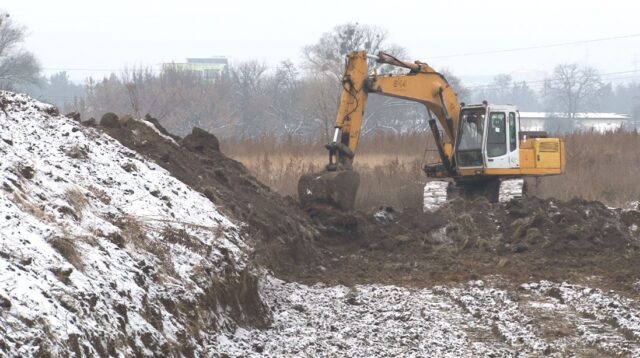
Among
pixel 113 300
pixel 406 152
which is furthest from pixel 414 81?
pixel 113 300

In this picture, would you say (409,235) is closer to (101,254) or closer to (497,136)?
(497,136)

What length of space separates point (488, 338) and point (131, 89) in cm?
1410

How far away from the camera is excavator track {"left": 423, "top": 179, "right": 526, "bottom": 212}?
20.2 metres

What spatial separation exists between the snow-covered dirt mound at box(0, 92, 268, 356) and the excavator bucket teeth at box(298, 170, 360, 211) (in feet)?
16.6

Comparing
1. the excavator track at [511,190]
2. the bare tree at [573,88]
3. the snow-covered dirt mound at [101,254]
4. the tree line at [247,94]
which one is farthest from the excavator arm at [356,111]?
the bare tree at [573,88]

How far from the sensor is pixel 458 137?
20719 mm

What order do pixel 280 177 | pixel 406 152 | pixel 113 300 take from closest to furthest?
pixel 113 300 < pixel 280 177 < pixel 406 152

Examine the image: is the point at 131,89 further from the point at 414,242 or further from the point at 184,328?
the point at 184,328

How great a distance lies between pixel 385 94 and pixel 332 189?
2.71 m

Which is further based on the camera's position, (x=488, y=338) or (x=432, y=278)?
(x=432, y=278)

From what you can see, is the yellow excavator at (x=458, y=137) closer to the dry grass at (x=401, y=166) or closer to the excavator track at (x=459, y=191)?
the excavator track at (x=459, y=191)

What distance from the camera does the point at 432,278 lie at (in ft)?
44.6

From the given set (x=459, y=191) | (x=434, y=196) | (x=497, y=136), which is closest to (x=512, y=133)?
(x=497, y=136)

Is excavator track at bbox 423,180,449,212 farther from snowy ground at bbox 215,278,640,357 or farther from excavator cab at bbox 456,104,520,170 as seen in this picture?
snowy ground at bbox 215,278,640,357
